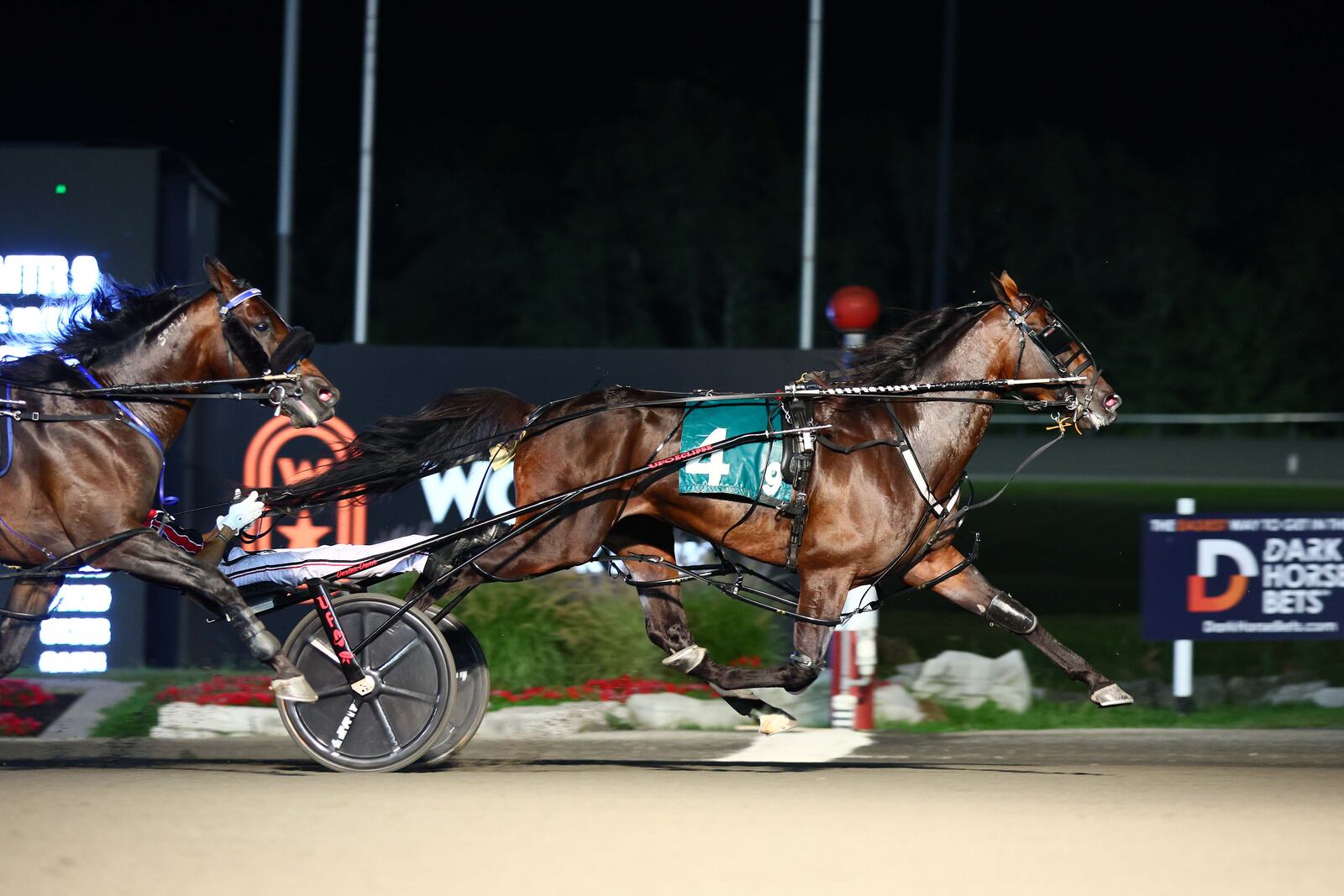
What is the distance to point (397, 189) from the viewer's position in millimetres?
42344

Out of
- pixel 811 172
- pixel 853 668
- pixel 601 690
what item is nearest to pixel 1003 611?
pixel 853 668

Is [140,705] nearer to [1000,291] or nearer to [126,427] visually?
[126,427]

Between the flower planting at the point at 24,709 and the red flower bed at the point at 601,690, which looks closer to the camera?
the flower planting at the point at 24,709

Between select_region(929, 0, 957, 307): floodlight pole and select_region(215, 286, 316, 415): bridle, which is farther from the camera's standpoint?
select_region(929, 0, 957, 307): floodlight pole

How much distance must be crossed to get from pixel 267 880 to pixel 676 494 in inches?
97.3

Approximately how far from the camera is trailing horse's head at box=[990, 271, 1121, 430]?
6.67m

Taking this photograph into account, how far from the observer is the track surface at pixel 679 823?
4.81 meters

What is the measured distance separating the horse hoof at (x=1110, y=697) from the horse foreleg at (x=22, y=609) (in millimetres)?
4018

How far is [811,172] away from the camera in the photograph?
11.3m

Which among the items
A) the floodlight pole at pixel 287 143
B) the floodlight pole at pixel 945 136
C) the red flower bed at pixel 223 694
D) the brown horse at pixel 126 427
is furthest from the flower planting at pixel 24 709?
the floodlight pole at pixel 945 136

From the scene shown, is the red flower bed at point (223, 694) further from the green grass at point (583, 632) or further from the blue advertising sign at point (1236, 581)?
the blue advertising sign at point (1236, 581)

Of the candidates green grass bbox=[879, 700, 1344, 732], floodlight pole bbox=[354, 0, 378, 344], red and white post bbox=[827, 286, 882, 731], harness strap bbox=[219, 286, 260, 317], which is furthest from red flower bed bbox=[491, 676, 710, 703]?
floodlight pole bbox=[354, 0, 378, 344]

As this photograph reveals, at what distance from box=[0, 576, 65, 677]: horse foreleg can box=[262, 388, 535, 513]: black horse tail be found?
91cm

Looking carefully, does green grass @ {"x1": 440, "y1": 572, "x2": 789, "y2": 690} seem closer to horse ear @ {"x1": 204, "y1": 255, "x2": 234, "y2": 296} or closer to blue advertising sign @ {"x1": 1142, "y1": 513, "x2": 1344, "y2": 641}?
blue advertising sign @ {"x1": 1142, "y1": 513, "x2": 1344, "y2": 641}
